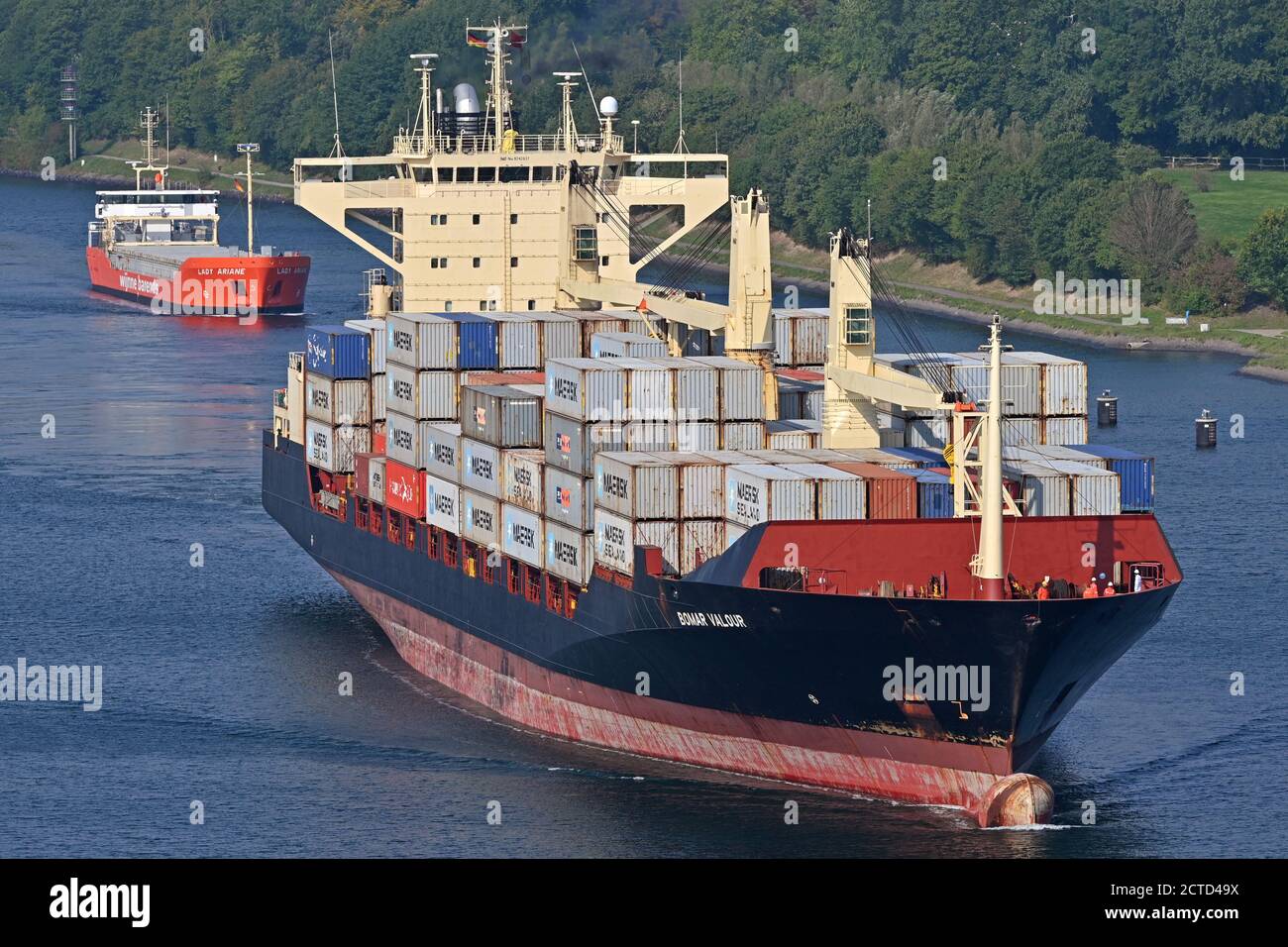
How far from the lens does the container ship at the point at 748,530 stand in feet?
198

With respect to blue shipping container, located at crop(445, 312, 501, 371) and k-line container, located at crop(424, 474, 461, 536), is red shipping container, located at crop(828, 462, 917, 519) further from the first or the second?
blue shipping container, located at crop(445, 312, 501, 371)

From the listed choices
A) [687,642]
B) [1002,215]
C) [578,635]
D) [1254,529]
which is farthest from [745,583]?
[1002,215]

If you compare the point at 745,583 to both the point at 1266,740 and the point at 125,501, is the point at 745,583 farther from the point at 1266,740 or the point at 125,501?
the point at 125,501

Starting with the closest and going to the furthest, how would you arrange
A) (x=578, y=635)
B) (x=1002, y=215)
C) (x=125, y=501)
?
(x=578, y=635) → (x=125, y=501) → (x=1002, y=215)

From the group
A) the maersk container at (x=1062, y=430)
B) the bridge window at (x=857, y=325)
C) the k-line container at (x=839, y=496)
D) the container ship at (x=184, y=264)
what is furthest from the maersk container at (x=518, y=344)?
the container ship at (x=184, y=264)

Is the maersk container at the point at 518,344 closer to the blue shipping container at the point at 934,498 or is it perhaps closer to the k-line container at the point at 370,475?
the k-line container at the point at 370,475

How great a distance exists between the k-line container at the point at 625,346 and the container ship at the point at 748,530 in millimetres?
90

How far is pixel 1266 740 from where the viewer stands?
67500 millimetres

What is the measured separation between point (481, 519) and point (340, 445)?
1121cm

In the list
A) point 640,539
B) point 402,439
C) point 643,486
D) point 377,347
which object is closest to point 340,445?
point 377,347

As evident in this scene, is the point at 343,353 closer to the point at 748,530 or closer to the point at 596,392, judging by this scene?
the point at 596,392

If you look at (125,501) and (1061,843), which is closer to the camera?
(1061,843)
